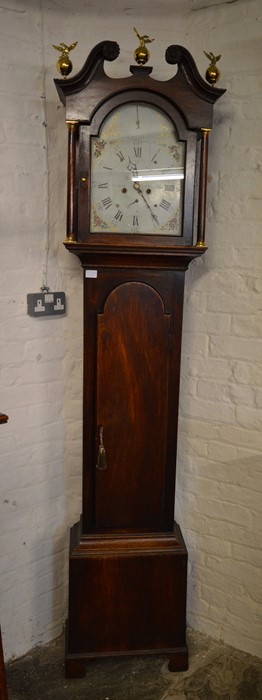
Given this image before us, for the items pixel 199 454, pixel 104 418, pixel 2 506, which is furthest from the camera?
pixel 199 454

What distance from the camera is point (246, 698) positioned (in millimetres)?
1771

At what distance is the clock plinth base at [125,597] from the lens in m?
1.79

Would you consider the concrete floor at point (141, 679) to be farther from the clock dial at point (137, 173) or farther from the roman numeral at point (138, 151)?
the roman numeral at point (138, 151)

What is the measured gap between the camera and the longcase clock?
156cm

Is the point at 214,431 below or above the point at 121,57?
below

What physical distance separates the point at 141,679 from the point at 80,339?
1.19 m

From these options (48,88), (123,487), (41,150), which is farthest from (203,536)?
(48,88)

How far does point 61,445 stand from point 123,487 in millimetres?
335

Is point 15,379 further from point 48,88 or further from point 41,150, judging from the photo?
point 48,88

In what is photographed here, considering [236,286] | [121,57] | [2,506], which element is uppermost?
[121,57]

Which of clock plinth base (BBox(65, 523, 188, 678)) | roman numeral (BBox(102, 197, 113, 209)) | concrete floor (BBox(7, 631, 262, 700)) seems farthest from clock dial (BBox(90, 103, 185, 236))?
concrete floor (BBox(7, 631, 262, 700))

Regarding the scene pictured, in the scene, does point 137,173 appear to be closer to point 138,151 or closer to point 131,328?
point 138,151

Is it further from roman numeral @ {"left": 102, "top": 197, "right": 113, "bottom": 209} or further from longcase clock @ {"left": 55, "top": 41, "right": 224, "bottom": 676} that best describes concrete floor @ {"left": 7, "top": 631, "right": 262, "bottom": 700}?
roman numeral @ {"left": 102, "top": 197, "right": 113, "bottom": 209}

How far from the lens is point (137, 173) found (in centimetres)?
159
